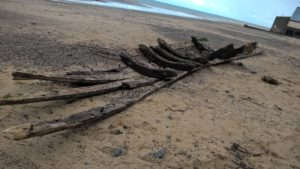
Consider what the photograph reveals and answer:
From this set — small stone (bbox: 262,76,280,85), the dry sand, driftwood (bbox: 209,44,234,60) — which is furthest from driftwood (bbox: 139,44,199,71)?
small stone (bbox: 262,76,280,85)

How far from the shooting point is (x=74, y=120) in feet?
14.4

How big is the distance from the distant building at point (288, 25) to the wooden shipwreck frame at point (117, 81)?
30.2 meters

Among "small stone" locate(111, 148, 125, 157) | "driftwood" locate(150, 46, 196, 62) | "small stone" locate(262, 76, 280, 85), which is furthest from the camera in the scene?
"small stone" locate(262, 76, 280, 85)

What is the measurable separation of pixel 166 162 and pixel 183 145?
0.61 metres

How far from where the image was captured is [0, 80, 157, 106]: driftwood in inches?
178

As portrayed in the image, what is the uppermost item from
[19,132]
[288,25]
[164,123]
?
[288,25]

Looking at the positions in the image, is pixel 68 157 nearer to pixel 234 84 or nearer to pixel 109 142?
pixel 109 142

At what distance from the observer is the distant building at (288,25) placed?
37719 mm

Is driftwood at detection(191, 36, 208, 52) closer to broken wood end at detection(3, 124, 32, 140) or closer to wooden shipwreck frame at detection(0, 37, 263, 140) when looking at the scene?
wooden shipwreck frame at detection(0, 37, 263, 140)

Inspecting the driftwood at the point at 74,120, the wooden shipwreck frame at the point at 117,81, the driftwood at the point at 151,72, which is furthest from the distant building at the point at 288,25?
the driftwood at the point at 74,120

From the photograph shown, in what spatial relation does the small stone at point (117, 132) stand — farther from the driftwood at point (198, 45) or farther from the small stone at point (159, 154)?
the driftwood at point (198, 45)

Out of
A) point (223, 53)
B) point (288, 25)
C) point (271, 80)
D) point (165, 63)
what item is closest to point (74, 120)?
point (165, 63)

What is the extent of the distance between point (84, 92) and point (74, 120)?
4.37 ft

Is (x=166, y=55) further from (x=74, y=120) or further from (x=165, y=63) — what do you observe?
(x=74, y=120)
